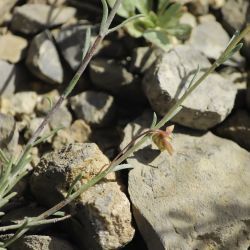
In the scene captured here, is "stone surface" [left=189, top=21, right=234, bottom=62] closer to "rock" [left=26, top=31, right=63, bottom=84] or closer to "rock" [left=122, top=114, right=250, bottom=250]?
"rock" [left=122, top=114, right=250, bottom=250]

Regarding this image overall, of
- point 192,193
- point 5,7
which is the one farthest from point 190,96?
point 5,7

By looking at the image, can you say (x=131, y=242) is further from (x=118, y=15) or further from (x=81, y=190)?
(x=118, y=15)

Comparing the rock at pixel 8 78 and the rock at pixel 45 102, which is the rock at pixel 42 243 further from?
the rock at pixel 8 78

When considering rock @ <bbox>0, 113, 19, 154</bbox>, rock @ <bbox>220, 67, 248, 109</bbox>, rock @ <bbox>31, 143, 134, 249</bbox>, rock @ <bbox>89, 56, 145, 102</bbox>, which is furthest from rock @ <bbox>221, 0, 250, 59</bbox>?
rock @ <bbox>0, 113, 19, 154</bbox>

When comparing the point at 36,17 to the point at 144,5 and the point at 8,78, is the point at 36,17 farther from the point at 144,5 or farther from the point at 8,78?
the point at 144,5

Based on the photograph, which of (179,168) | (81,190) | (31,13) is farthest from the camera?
(31,13)

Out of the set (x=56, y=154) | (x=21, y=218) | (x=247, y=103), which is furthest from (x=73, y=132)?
(x=247, y=103)
